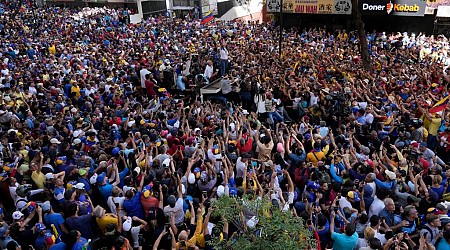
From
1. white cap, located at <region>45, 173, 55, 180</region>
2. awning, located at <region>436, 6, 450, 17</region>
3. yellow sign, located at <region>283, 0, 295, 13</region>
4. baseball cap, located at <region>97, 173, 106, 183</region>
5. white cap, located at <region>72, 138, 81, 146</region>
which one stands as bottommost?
baseball cap, located at <region>97, 173, 106, 183</region>

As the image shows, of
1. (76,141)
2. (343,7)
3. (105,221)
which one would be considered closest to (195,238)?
(105,221)

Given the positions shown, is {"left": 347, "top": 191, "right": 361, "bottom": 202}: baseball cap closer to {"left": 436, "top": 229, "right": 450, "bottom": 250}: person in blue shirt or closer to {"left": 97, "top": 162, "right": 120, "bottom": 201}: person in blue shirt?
{"left": 436, "top": 229, "right": 450, "bottom": 250}: person in blue shirt

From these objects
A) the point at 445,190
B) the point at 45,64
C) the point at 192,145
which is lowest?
the point at 445,190

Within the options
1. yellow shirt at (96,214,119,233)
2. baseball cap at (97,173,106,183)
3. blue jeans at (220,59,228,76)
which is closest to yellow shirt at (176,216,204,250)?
yellow shirt at (96,214,119,233)

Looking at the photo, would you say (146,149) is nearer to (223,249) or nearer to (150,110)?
(150,110)

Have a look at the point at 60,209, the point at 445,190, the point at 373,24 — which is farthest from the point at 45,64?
the point at 373,24

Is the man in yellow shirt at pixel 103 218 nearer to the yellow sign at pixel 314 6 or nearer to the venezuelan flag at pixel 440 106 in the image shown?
the venezuelan flag at pixel 440 106

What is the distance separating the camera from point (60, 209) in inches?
228

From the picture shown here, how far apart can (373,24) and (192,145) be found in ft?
57.4

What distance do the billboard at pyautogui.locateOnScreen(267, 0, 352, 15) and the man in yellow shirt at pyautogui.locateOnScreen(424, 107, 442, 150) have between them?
43.7ft

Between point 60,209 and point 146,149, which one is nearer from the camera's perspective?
point 60,209

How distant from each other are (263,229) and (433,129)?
695cm

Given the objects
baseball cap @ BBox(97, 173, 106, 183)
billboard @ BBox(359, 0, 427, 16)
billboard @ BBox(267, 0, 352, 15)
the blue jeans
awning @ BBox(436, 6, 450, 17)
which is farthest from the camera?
billboard @ BBox(267, 0, 352, 15)

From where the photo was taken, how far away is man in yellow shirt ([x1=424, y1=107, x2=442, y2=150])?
862 cm
